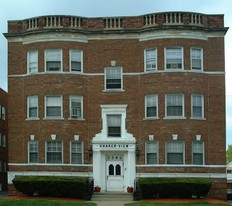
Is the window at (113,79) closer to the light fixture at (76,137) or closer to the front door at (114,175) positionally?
the light fixture at (76,137)

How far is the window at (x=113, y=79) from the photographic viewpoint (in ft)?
126

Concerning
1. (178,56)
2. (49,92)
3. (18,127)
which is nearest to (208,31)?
(178,56)

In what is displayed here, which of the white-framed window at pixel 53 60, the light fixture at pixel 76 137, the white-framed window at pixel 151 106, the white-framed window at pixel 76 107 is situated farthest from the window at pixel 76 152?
the white-framed window at pixel 53 60

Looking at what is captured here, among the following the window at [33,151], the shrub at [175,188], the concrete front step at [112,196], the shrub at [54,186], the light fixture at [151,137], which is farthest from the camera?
the window at [33,151]

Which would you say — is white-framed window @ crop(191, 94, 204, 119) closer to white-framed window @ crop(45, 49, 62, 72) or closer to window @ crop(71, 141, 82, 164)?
window @ crop(71, 141, 82, 164)

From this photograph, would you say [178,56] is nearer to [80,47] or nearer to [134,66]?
[134,66]

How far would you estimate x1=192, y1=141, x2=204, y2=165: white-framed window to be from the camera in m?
37.2

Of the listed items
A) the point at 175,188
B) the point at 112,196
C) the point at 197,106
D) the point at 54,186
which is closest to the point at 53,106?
the point at 54,186

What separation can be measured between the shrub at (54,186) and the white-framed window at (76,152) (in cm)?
212

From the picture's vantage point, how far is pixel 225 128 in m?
37.9

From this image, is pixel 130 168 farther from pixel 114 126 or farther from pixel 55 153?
pixel 55 153

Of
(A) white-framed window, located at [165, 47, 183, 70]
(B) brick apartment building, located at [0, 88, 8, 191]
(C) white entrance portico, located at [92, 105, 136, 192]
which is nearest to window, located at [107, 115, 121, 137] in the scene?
(C) white entrance portico, located at [92, 105, 136, 192]

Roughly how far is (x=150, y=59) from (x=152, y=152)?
19.8ft

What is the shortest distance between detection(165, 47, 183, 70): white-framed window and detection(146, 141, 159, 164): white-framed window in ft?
16.3
